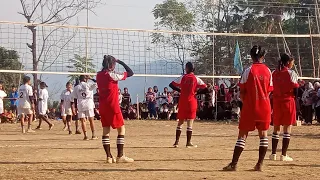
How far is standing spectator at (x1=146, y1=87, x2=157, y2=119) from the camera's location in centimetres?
3108

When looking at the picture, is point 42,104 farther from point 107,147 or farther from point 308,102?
point 107,147

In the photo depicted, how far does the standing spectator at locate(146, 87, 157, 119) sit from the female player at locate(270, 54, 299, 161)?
19695 mm

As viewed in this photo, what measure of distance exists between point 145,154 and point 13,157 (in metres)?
2.45

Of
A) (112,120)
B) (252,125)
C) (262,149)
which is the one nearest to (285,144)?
(262,149)

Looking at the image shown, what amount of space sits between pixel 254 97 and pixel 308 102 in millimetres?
16023

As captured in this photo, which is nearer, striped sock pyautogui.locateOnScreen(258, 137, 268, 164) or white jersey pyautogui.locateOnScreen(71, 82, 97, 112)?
striped sock pyautogui.locateOnScreen(258, 137, 268, 164)

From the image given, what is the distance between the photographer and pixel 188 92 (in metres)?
13.9

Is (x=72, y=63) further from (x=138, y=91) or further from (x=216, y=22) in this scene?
(x=216, y=22)

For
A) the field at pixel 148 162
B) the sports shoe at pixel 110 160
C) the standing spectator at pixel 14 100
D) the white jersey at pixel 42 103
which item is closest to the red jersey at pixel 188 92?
the field at pixel 148 162

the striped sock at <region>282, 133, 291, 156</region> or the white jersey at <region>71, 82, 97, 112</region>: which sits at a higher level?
the white jersey at <region>71, 82, 97, 112</region>

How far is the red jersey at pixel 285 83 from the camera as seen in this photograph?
11.3m

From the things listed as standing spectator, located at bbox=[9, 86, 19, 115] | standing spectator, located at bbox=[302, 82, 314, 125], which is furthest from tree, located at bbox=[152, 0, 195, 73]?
standing spectator, located at bbox=[302, 82, 314, 125]

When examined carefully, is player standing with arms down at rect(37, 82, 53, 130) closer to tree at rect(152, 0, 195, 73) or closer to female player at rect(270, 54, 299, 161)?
→ female player at rect(270, 54, 299, 161)

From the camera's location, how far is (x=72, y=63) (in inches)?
1105
